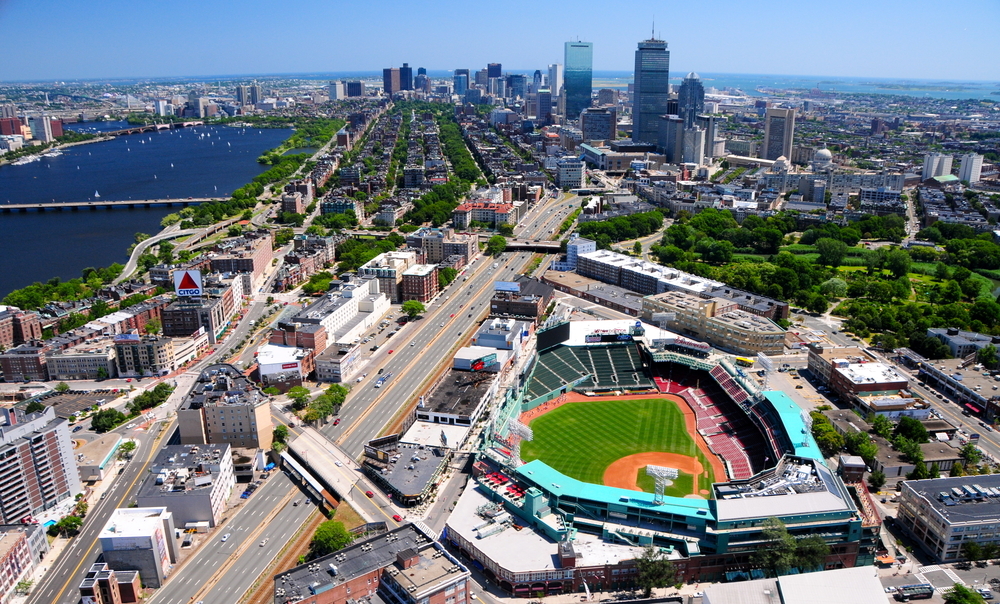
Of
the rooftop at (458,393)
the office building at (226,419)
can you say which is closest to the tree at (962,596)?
the rooftop at (458,393)

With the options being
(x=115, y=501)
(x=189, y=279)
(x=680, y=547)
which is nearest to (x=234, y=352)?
(x=189, y=279)

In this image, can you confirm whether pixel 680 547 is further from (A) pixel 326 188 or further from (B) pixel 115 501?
(A) pixel 326 188

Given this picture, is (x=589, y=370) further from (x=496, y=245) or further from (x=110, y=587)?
(x=496, y=245)

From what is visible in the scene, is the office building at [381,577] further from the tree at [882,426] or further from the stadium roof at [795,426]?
the tree at [882,426]

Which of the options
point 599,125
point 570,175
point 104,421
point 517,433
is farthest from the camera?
point 599,125

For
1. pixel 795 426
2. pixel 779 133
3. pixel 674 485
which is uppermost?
pixel 779 133

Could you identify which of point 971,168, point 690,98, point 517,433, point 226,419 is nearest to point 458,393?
point 517,433
